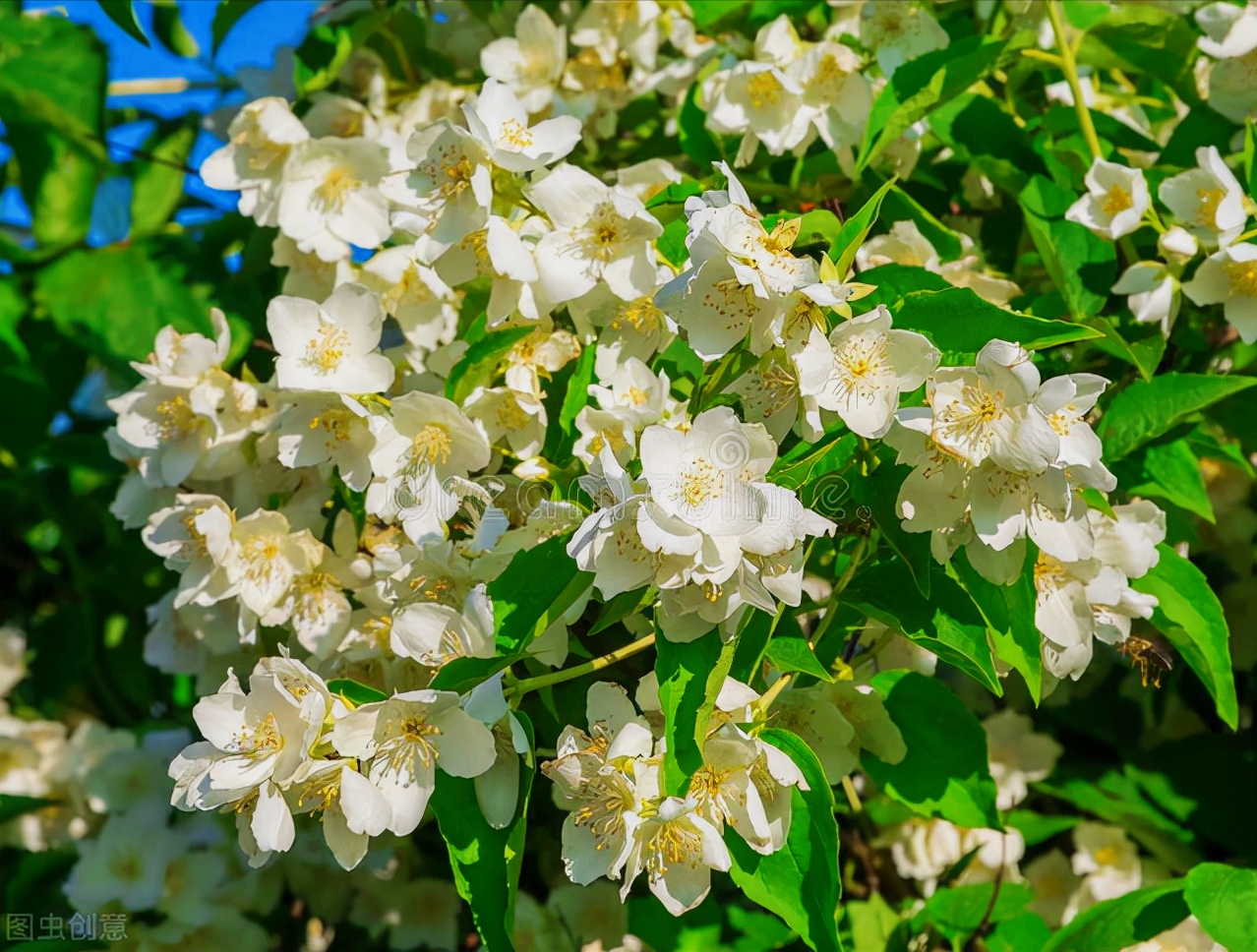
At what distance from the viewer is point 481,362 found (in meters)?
1.37

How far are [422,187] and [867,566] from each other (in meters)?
0.67

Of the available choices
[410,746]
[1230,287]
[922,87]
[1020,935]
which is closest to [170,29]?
[922,87]

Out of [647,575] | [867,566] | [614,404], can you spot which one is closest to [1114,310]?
[867,566]

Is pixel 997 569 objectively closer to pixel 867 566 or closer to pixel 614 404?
pixel 867 566

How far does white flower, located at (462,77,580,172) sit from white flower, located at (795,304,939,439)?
432 mm

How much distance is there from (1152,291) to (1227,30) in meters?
0.43

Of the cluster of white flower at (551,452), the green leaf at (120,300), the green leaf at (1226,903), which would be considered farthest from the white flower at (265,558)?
the green leaf at (1226,903)

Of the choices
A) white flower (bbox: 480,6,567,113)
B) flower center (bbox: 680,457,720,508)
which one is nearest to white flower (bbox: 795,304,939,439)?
flower center (bbox: 680,457,720,508)

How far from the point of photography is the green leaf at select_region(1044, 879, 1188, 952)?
4.83ft

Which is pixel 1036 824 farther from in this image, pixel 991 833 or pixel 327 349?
pixel 327 349

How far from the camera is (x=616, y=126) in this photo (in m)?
2.01

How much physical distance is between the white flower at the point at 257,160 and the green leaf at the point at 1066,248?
41.3 inches

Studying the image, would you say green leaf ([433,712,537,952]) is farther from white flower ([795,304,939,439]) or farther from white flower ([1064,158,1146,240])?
white flower ([1064,158,1146,240])

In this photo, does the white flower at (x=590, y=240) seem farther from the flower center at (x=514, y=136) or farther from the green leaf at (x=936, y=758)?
the green leaf at (x=936, y=758)
